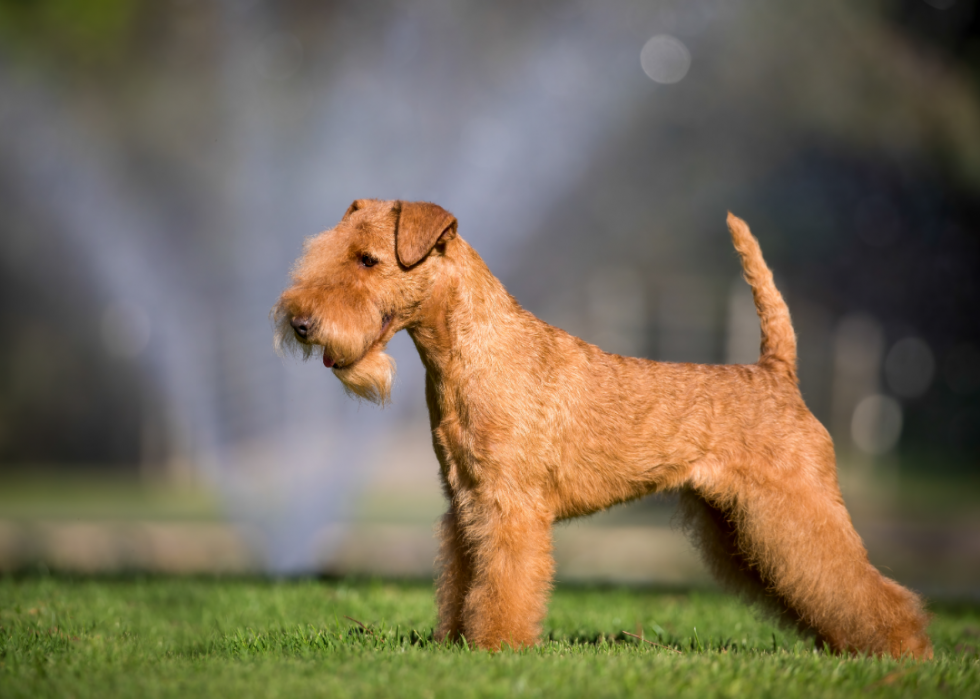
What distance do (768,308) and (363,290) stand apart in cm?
185

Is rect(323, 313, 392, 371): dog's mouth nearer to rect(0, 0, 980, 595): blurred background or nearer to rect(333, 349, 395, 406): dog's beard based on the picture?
rect(333, 349, 395, 406): dog's beard

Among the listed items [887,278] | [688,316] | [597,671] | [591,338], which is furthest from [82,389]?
[597,671]

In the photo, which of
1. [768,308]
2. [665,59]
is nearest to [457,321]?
[768,308]

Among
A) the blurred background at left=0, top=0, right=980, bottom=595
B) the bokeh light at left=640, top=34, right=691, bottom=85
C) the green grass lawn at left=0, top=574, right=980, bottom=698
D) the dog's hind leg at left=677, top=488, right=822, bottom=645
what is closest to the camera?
the green grass lawn at left=0, top=574, right=980, bottom=698

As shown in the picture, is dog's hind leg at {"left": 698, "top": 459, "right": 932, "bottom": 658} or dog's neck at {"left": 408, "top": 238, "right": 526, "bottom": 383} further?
dog's hind leg at {"left": 698, "top": 459, "right": 932, "bottom": 658}

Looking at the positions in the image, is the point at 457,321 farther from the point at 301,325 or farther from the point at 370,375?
the point at 301,325

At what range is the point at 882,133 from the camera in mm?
12281

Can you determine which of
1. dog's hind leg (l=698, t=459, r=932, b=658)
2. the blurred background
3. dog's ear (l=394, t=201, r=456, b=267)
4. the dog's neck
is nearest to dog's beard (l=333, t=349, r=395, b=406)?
the dog's neck

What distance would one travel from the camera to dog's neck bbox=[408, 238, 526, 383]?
321 cm

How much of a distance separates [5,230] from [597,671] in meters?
14.5

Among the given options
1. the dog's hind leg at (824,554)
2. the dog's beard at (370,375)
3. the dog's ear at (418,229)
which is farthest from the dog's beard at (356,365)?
the dog's hind leg at (824,554)

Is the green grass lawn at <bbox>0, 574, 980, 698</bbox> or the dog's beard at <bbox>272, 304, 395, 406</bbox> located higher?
the dog's beard at <bbox>272, 304, 395, 406</bbox>

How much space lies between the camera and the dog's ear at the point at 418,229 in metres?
3.09

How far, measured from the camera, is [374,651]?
3.11 metres
